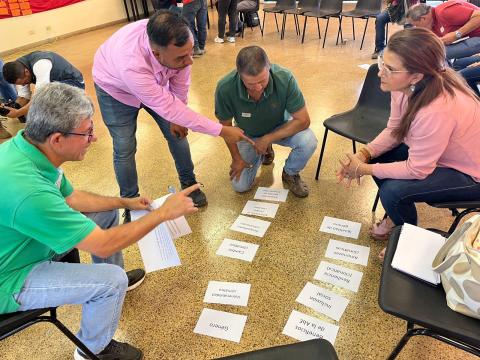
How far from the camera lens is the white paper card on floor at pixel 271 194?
7.88ft

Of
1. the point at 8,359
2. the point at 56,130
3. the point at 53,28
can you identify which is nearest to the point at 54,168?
the point at 56,130

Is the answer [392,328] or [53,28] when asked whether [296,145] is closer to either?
[392,328]

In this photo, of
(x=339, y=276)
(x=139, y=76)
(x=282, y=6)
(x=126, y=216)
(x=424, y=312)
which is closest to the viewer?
(x=424, y=312)

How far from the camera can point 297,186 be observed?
241cm

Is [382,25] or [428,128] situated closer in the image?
[428,128]

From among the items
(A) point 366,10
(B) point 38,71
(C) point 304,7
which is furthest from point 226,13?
(B) point 38,71

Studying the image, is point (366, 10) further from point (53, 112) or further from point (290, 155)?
point (53, 112)

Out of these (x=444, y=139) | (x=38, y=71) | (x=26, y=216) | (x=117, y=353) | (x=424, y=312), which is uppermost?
(x=26, y=216)

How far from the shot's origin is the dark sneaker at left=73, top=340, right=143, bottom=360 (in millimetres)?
1449

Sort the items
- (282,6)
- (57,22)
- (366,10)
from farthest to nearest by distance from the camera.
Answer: (57,22), (282,6), (366,10)

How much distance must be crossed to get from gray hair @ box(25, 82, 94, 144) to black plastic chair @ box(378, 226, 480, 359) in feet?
3.81

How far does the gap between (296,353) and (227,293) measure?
2.59 feet

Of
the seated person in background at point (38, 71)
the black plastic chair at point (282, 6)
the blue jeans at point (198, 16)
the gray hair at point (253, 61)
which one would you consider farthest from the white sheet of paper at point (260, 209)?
the black plastic chair at point (282, 6)

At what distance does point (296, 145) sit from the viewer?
2.34m
